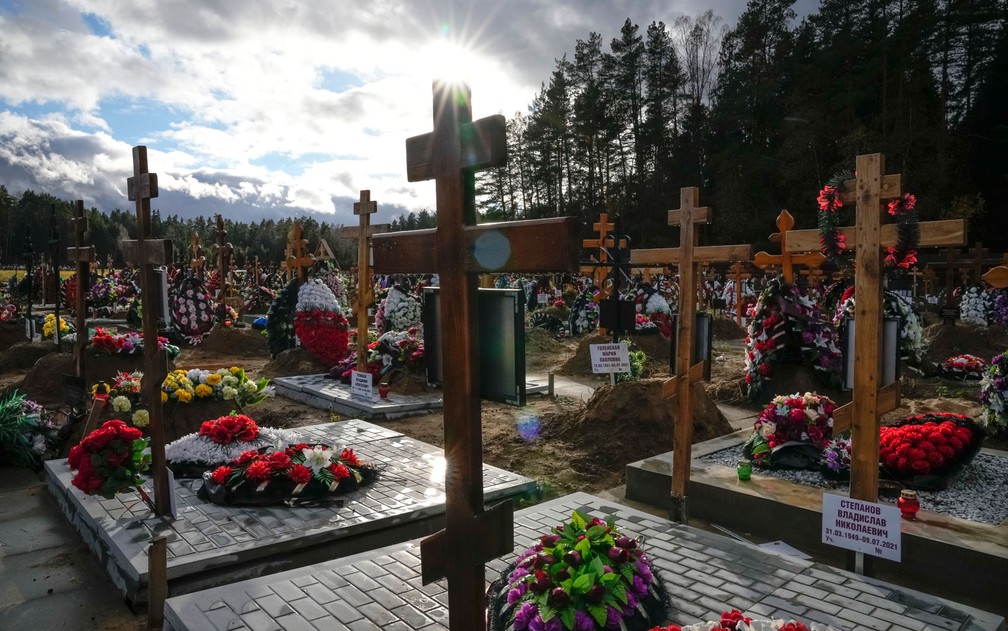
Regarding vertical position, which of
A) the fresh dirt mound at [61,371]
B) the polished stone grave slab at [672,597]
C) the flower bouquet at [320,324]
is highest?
the flower bouquet at [320,324]

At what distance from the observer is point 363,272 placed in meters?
11.9

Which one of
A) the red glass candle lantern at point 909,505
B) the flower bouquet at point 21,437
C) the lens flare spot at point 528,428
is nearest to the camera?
the red glass candle lantern at point 909,505

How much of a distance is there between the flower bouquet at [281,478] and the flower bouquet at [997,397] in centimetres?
743

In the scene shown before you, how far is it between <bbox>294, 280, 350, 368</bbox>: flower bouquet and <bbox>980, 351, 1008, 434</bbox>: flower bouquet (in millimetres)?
11331

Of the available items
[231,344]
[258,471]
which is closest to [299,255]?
[231,344]

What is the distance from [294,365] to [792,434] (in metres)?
10.6

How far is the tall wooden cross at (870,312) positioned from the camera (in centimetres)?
469

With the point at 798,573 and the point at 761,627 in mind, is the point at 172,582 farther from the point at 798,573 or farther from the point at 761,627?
the point at 798,573

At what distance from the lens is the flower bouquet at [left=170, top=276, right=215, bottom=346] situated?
62.0 feet

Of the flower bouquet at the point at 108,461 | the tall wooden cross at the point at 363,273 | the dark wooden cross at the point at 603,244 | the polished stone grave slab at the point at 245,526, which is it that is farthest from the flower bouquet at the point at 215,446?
the dark wooden cross at the point at 603,244

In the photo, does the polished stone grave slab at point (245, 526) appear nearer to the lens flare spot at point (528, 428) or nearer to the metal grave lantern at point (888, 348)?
the lens flare spot at point (528, 428)

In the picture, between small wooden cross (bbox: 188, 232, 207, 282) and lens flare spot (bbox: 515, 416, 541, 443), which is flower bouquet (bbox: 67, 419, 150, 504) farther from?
small wooden cross (bbox: 188, 232, 207, 282)

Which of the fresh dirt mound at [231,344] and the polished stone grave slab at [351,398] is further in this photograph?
the fresh dirt mound at [231,344]

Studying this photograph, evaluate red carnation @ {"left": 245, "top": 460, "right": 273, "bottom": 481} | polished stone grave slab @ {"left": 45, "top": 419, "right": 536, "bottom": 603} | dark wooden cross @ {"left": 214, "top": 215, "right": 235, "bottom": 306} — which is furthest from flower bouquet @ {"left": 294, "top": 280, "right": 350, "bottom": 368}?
red carnation @ {"left": 245, "top": 460, "right": 273, "bottom": 481}
